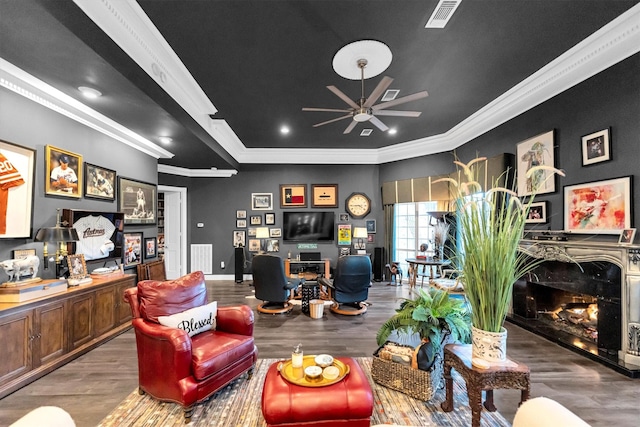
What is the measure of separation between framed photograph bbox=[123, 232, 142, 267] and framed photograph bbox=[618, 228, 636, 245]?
652 centimetres

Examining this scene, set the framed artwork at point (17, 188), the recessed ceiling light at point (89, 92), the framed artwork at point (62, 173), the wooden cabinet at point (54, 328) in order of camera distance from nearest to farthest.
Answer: the wooden cabinet at point (54, 328), the framed artwork at point (17, 188), the recessed ceiling light at point (89, 92), the framed artwork at point (62, 173)

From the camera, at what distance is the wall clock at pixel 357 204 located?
7391 millimetres

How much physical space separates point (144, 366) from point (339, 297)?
9.37 ft

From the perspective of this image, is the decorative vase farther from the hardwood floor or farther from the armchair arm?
the armchair arm

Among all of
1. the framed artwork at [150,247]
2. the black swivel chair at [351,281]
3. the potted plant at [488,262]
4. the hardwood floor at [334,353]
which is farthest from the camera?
the framed artwork at [150,247]

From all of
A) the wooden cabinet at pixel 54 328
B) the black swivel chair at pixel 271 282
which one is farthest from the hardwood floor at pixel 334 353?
the black swivel chair at pixel 271 282

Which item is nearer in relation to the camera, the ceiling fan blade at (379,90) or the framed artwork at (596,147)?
the ceiling fan blade at (379,90)

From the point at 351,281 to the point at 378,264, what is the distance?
9.11 feet

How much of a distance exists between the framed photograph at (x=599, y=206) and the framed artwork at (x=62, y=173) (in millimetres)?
6264

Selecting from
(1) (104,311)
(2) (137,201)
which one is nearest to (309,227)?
(2) (137,201)

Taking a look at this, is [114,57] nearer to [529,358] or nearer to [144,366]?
[144,366]

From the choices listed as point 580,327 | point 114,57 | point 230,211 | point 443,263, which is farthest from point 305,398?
point 230,211

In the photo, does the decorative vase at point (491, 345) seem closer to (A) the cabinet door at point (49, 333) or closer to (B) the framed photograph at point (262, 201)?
(A) the cabinet door at point (49, 333)

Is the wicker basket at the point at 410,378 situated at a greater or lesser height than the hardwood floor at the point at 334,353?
greater
